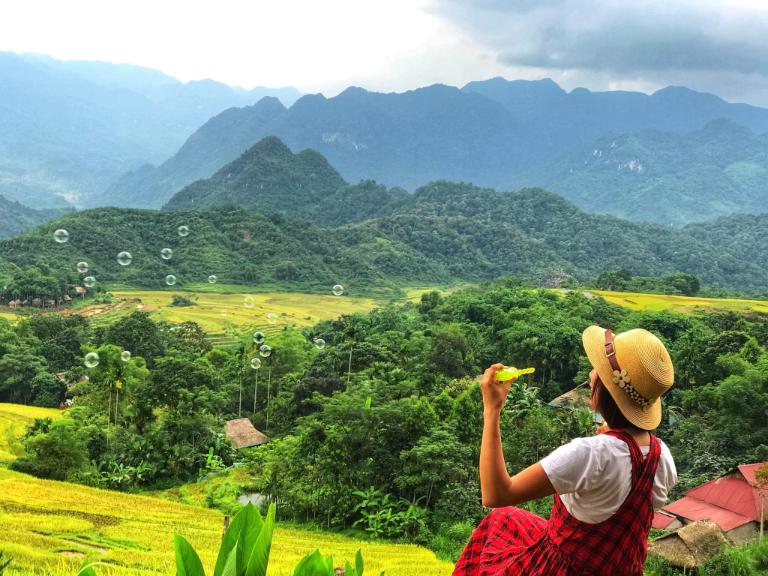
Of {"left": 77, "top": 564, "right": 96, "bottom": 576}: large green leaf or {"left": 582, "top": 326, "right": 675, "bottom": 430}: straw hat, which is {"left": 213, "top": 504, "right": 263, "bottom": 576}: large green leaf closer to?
{"left": 77, "top": 564, "right": 96, "bottom": 576}: large green leaf

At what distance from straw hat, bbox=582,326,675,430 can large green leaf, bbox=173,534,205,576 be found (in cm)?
115

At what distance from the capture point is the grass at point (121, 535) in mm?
5918

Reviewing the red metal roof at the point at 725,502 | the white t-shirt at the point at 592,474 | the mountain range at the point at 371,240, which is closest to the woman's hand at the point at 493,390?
the white t-shirt at the point at 592,474

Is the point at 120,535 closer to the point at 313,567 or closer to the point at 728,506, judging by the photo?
the point at 313,567

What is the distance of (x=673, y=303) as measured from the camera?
1372 inches

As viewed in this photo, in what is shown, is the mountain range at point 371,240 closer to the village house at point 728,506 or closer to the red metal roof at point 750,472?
the village house at point 728,506

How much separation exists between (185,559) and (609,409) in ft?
3.81

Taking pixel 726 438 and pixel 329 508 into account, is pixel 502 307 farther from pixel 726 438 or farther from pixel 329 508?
pixel 329 508

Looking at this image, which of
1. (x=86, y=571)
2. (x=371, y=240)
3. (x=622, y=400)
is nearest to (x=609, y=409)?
(x=622, y=400)

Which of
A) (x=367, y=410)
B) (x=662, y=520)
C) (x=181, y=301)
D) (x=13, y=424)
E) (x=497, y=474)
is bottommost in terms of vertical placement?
(x=13, y=424)

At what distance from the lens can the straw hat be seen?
1.63 m

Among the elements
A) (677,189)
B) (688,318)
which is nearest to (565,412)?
(688,318)

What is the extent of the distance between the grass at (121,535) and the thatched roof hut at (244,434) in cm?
630

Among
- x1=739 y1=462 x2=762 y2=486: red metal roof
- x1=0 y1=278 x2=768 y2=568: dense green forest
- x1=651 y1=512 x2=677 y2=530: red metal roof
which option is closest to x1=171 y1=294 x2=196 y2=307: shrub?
x1=0 y1=278 x2=768 y2=568: dense green forest
